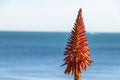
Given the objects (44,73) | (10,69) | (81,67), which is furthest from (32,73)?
(81,67)

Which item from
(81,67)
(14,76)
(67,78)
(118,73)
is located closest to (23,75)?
(14,76)

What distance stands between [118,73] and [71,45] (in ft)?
292

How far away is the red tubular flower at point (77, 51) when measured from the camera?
24.1 metres

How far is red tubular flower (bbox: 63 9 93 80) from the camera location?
24141mm

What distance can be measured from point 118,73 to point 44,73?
14009 mm

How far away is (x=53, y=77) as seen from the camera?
102 metres

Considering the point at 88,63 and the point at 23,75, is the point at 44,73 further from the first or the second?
the point at 88,63

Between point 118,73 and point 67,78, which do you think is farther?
point 118,73

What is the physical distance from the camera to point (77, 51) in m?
24.9
